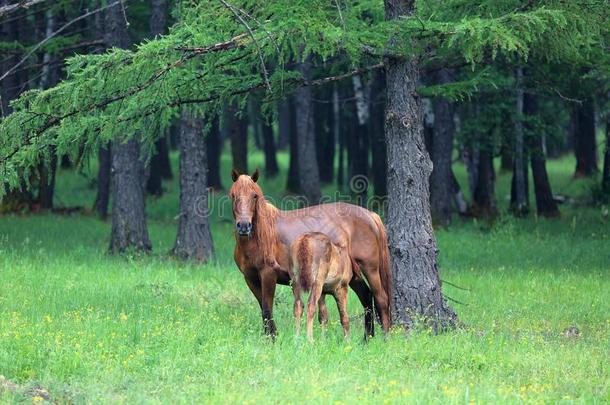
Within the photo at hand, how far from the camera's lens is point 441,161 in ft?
92.6

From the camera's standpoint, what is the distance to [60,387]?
991cm

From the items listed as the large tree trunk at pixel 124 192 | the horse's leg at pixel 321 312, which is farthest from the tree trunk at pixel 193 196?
the horse's leg at pixel 321 312

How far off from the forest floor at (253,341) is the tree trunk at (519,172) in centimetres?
745

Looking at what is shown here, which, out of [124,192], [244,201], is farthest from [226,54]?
[124,192]

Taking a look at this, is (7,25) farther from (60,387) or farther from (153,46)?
(60,387)

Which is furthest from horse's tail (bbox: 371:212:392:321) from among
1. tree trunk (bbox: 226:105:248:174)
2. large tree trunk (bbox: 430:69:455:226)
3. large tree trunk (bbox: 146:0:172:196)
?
tree trunk (bbox: 226:105:248:174)

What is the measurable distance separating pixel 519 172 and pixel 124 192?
13624mm

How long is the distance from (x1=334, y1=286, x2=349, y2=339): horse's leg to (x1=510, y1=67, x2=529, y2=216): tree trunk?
1649cm

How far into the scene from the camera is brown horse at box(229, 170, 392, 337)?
41.1 ft

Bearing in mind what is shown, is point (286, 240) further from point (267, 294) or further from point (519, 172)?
point (519, 172)

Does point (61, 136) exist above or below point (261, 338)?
above

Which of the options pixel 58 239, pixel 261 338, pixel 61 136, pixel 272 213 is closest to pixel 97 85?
pixel 61 136

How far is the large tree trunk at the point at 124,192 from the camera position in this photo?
2186 cm

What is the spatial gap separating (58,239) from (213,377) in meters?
14.9
